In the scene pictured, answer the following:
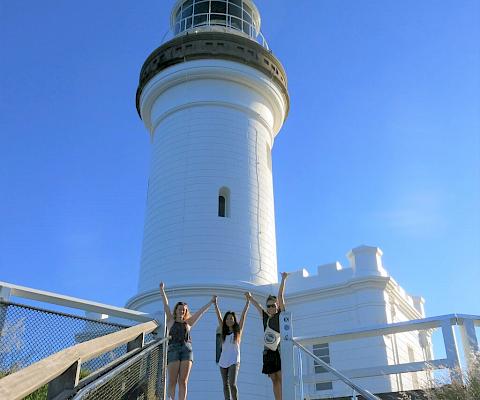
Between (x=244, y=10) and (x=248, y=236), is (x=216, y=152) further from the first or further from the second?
(x=244, y=10)

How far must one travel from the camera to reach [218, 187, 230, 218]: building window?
53.3ft

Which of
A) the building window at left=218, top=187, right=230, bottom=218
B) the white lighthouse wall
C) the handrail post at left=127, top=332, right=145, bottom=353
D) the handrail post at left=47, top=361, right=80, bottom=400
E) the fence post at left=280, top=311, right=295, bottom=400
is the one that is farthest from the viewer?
the building window at left=218, top=187, right=230, bottom=218

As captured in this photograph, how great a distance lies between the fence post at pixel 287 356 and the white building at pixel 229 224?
6441 mm

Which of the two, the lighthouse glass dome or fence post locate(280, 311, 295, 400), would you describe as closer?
fence post locate(280, 311, 295, 400)

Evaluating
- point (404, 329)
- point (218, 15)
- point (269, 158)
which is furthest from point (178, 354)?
point (218, 15)

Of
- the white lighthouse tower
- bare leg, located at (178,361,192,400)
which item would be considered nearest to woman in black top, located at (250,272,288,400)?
bare leg, located at (178,361,192,400)

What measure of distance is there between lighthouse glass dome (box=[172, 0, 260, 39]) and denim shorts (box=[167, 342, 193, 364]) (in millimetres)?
14769

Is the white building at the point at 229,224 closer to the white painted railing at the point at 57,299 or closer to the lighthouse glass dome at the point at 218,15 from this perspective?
the lighthouse glass dome at the point at 218,15

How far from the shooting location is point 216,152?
16672mm

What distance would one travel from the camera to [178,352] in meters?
7.48

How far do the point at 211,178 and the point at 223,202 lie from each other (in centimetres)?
79

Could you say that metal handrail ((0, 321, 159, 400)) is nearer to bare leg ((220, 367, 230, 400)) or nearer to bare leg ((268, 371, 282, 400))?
bare leg ((220, 367, 230, 400))

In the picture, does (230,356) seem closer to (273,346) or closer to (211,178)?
(273,346)

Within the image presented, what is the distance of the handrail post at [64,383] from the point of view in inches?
152
